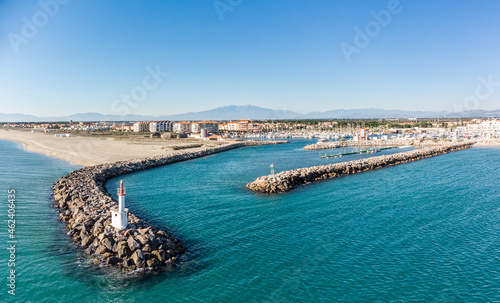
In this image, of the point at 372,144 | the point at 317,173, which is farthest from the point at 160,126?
the point at 317,173

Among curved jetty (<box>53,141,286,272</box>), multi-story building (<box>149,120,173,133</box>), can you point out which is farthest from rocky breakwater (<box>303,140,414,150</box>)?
multi-story building (<box>149,120,173,133</box>)

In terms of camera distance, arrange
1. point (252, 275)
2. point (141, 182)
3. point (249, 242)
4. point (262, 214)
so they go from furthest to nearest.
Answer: point (141, 182) → point (262, 214) → point (249, 242) → point (252, 275)

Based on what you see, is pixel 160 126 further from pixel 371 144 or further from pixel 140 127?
pixel 371 144

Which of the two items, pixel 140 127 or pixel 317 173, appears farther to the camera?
pixel 140 127

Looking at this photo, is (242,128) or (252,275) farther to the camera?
(242,128)

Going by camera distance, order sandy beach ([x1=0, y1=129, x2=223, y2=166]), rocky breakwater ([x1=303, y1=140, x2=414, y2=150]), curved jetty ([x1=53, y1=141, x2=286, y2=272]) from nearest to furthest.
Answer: curved jetty ([x1=53, y1=141, x2=286, y2=272]) → sandy beach ([x1=0, y1=129, x2=223, y2=166]) → rocky breakwater ([x1=303, y1=140, x2=414, y2=150])

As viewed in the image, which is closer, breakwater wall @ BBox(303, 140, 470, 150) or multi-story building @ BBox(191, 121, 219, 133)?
breakwater wall @ BBox(303, 140, 470, 150)

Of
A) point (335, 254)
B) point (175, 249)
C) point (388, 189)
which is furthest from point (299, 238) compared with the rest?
point (388, 189)

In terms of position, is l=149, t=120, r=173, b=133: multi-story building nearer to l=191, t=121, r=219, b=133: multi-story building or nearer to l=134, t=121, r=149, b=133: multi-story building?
l=134, t=121, r=149, b=133: multi-story building

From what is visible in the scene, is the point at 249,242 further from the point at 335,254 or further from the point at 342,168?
the point at 342,168
